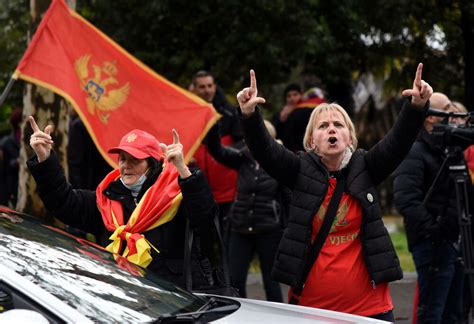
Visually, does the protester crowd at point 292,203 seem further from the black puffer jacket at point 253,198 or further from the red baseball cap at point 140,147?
the black puffer jacket at point 253,198

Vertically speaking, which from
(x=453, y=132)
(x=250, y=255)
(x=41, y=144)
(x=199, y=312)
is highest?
(x=453, y=132)

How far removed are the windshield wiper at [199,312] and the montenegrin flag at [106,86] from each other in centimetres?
400

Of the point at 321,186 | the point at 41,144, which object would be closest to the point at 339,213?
the point at 321,186

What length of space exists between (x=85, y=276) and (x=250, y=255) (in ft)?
15.2

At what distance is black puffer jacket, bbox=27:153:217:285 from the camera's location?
5195 millimetres

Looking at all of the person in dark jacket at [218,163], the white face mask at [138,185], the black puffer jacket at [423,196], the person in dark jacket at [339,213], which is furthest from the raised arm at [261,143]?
the person in dark jacket at [218,163]

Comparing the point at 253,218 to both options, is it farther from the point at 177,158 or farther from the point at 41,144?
the point at 177,158

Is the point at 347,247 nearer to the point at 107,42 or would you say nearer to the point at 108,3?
the point at 107,42

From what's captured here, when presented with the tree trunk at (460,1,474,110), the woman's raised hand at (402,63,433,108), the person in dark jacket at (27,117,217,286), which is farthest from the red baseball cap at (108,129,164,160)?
the tree trunk at (460,1,474,110)

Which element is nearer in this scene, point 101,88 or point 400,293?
point 101,88

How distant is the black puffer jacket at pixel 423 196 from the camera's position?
729 cm

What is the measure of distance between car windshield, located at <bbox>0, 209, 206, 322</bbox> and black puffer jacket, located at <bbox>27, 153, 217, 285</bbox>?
2.04 ft

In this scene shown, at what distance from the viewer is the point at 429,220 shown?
7305mm

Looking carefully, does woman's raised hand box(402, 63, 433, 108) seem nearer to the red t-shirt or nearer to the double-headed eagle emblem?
the red t-shirt
